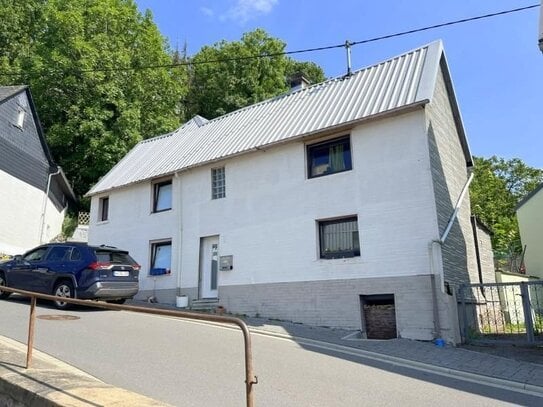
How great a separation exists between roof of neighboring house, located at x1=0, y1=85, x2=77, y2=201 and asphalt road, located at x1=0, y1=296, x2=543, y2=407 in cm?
1858

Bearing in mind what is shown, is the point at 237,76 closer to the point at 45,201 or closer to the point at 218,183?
the point at 45,201

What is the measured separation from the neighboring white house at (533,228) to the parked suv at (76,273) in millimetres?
21225

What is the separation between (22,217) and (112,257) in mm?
14819

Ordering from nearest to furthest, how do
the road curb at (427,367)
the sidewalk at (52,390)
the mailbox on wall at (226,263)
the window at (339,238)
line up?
the sidewalk at (52,390)
the road curb at (427,367)
the window at (339,238)
the mailbox on wall at (226,263)

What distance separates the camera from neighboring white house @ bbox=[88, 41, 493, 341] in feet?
37.8

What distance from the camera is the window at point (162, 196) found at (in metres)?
→ 17.7

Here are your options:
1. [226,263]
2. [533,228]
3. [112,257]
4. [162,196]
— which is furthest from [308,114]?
[533,228]

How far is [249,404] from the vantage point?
3.68 meters

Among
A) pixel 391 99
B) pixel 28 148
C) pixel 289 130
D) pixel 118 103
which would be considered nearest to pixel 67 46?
pixel 118 103

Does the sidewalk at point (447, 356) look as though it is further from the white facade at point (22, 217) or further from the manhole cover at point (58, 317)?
the white facade at point (22, 217)

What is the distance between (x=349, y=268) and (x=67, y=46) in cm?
2622

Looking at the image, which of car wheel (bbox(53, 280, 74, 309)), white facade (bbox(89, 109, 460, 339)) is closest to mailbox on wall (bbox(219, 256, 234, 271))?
white facade (bbox(89, 109, 460, 339))

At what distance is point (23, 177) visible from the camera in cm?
2538

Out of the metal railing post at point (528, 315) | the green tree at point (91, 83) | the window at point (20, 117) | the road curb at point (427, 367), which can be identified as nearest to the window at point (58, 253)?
the road curb at point (427, 367)
